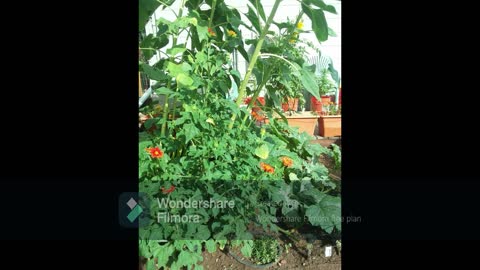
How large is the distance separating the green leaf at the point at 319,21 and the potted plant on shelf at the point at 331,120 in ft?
5.70

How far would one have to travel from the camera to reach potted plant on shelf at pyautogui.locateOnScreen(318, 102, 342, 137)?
10.5 feet

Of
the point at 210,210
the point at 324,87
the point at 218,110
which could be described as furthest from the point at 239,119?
the point at 324,87

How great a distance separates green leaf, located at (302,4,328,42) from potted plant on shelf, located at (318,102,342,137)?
1.74m

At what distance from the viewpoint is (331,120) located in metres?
3.23

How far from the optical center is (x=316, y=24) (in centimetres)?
153

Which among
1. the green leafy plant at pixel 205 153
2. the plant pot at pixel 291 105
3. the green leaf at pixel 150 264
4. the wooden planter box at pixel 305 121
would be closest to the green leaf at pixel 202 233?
the green leafy plant at pixel 205 153

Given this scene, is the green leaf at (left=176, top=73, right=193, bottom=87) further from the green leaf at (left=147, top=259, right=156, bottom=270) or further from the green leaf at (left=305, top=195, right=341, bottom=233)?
the green leaf at (left=305, top=195, right=341, bottom=233)

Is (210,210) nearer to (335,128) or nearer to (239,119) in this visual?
(239,119)

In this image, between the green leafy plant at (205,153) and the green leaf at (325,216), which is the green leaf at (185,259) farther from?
the green leaf at (325,216)

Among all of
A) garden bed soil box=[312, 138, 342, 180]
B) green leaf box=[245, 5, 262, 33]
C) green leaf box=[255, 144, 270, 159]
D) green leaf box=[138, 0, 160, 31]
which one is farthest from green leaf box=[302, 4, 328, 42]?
garden bed soil box=[312, 138, 342, 180]

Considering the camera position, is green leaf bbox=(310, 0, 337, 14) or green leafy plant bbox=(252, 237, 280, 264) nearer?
green leaf bbox=(310, 0, 337, 14)
